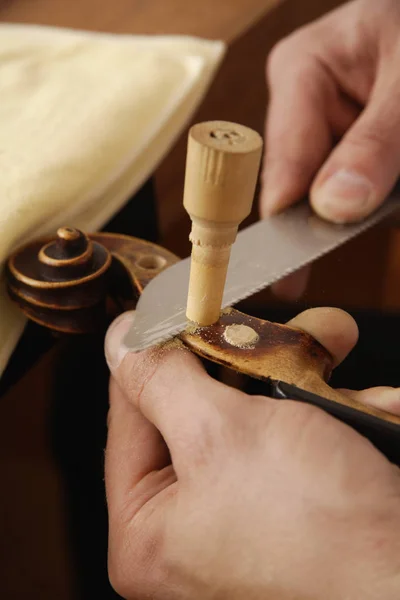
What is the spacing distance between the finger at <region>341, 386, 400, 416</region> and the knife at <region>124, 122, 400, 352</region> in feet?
0.31

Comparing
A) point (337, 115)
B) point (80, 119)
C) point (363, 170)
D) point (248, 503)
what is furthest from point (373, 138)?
point (248, 503)

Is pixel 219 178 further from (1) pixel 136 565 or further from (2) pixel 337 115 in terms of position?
(2) pixel 337 115

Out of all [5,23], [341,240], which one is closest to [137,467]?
[341,240]

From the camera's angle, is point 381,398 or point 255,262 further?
point 255,262

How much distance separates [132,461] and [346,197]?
0.28m

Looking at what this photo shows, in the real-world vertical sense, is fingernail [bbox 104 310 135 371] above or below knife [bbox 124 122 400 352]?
below

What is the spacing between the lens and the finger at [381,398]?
31 cm

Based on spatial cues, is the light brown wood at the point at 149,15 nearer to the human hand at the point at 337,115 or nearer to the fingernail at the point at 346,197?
the human hand at the point at 337,115

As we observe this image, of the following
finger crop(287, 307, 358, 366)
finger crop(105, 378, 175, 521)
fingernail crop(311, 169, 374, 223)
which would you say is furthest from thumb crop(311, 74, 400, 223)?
finger crop(105, 378, 175, 521)

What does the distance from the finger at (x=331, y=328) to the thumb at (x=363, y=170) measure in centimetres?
14

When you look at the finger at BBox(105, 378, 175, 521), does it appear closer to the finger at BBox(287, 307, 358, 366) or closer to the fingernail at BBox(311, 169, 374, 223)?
the finger at BBox(287, 307, 358, 366)

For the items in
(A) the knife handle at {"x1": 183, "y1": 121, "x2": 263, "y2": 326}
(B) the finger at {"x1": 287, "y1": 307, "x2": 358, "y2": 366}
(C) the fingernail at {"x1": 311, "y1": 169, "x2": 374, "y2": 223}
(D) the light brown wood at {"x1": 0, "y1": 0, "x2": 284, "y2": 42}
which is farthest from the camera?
(D) the light brown wood at {"x1": 0, "y1": 0, "x2": 284, "y2": 42}

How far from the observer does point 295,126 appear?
→ 60cm

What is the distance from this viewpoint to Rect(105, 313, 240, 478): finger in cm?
30
